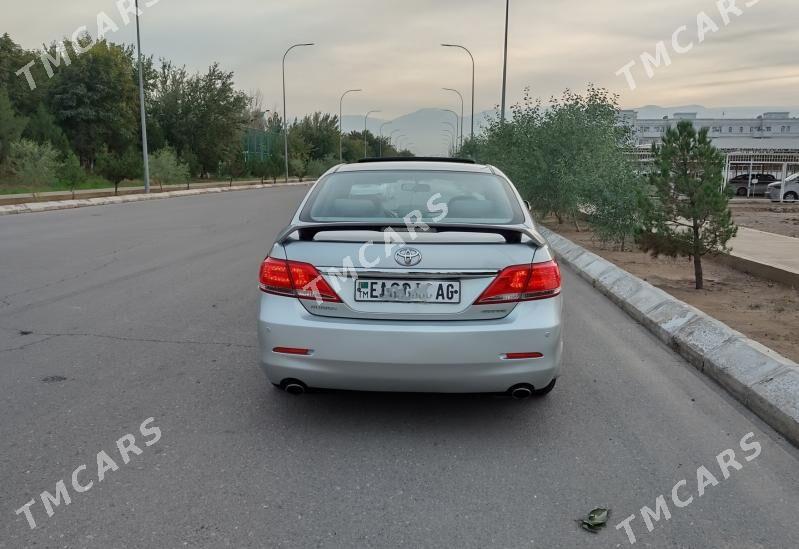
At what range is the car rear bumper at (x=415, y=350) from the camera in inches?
146

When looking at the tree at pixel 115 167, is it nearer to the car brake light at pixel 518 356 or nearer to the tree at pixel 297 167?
the car brake light at pixel 518 356

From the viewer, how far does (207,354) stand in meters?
5.55

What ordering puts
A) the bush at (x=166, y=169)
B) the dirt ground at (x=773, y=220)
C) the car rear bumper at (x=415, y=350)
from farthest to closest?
the bush at (x=166, y=169) → the dirt ground at (x=773, y=220) → the car rear bumper at (x=415, y=350)

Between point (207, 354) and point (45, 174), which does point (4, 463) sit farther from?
point (45, 174)

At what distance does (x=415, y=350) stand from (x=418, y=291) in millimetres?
321

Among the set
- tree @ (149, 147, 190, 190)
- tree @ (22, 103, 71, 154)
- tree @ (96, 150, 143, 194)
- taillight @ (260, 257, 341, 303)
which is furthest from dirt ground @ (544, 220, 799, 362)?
tree @ (22, 103, 71, 154)

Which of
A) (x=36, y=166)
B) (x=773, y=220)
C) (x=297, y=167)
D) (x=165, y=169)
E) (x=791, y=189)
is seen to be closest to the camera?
(x=773, y=220)

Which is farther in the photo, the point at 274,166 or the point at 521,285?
the point at 274,166

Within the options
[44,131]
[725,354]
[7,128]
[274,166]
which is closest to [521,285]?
[725,354]

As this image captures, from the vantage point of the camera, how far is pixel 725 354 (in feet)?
17.1

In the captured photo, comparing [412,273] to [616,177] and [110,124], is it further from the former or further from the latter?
[110,124]

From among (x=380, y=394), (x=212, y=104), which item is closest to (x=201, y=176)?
(x=212, y=104)

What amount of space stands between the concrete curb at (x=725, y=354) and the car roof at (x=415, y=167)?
2221 mm

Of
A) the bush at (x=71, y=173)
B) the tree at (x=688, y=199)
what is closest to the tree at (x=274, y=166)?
the bush at (x=71, y=173)
